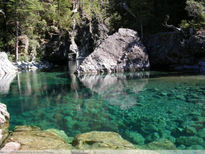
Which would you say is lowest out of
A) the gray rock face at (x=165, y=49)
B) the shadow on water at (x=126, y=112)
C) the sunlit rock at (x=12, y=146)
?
the shadow on water at (x=126, y=112)

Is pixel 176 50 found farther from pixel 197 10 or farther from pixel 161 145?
pixel 161 145

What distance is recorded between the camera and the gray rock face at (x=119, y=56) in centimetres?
1533

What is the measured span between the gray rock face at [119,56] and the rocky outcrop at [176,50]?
63.9 inches

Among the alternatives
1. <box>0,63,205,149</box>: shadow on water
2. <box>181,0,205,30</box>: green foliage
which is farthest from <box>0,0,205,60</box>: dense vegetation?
<box>0,63,205,149</box>: shadow on water

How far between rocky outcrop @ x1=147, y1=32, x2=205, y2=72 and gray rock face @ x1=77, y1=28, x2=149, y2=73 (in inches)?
63.9

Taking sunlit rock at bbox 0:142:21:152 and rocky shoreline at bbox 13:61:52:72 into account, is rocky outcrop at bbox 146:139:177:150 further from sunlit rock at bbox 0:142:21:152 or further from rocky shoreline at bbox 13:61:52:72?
rocky shoreline at bbox 13:61:52:72

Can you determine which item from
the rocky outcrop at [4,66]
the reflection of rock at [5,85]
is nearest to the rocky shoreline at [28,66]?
the rocky outcrop at [4,66]

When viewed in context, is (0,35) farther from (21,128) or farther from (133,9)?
(21,128)

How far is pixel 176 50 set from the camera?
16.0 meters

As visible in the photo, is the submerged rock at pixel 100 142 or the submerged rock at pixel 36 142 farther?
the submerged rock at pixel 100 142

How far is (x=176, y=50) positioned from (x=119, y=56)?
462 cm

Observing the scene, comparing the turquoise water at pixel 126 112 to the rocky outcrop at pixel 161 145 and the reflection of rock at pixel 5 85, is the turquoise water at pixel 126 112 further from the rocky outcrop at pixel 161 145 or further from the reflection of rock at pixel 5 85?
the reflection of rock at pixel 5 85

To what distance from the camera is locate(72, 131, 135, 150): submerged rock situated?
3.51 meters

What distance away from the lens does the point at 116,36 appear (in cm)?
1628
